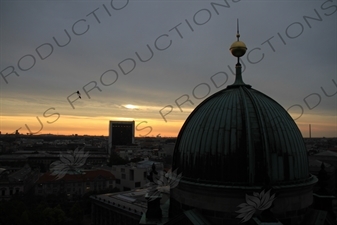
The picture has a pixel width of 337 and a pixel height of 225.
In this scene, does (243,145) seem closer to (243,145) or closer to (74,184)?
(243,145)

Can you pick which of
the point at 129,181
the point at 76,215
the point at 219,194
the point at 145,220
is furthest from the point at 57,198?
the point at 219,194

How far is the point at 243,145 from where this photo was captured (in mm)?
14664

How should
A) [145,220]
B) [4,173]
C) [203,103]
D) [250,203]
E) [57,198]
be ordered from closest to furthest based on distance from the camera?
[250,203] → [145,220] → [203,103] → [57,198] → [4,173]

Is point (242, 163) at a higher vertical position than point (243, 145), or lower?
lower

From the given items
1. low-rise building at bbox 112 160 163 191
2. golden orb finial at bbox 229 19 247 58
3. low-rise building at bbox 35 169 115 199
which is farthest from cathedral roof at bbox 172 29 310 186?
low-rise building at bbox 35 169 115 199

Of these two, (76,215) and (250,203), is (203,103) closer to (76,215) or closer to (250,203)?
(250,203)

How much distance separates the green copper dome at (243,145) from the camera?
47.3ft

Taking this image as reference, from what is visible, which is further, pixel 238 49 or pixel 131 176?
pixel 131 176

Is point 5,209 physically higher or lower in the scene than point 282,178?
lower

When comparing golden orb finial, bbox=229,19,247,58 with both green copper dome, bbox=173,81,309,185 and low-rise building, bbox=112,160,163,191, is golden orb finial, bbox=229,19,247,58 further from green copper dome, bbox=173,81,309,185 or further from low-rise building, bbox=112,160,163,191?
low-rise building, bbox=112,160,163,191

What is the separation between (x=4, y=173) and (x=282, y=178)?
7942 centimetres

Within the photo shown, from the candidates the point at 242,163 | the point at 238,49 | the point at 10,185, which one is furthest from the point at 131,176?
the point at 242,163

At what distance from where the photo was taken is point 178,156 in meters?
17.4

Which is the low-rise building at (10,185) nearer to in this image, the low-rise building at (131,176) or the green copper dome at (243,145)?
the low-rise building at (131,176)
